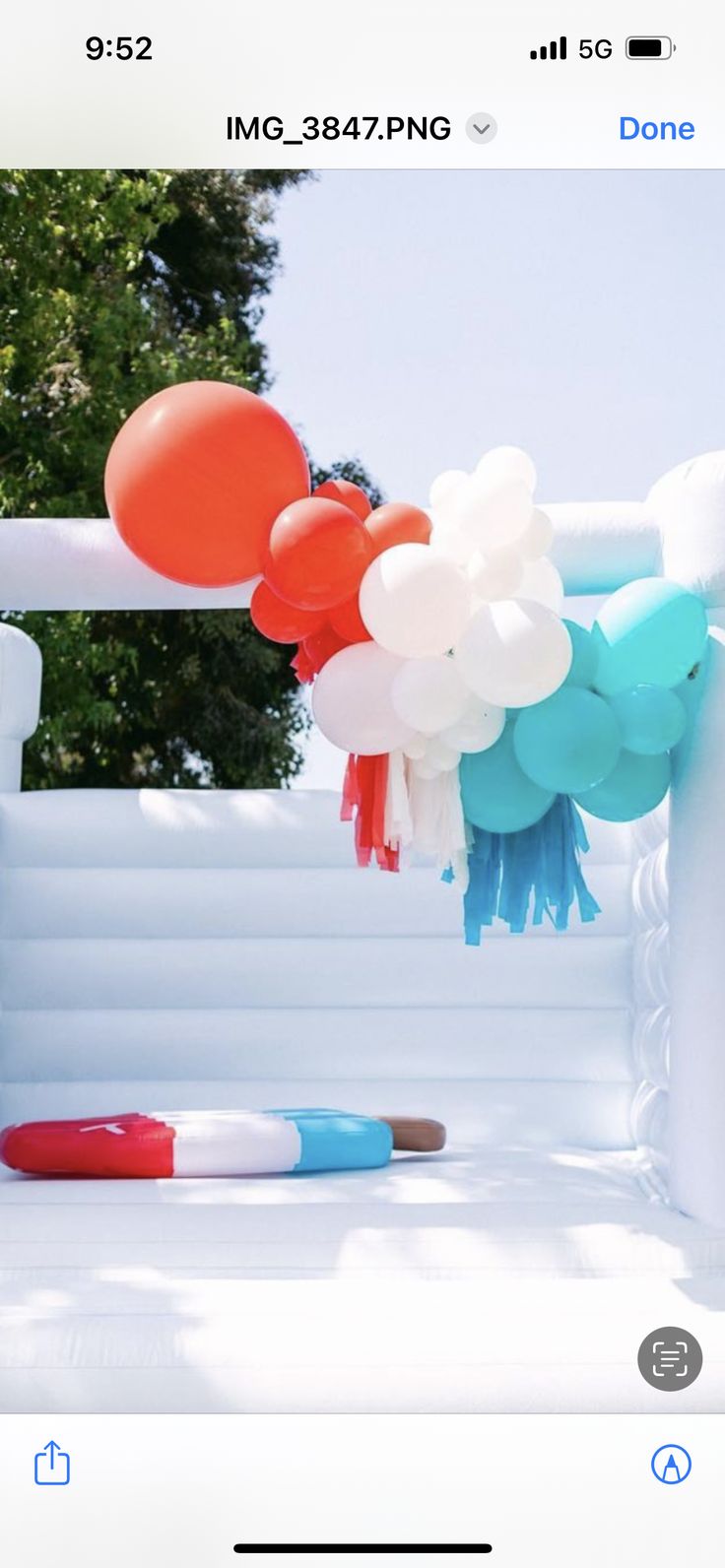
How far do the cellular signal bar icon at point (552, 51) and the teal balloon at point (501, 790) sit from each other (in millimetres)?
823

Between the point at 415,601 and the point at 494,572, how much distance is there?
13 centimetres

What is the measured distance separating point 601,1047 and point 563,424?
21.1 ft

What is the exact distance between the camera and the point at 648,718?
1836 mm

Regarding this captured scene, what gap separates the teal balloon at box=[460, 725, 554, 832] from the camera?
6.16 feet

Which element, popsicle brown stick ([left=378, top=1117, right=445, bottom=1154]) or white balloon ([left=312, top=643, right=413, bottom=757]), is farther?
popsicle brown stick ([left=378, top=1117, right=445, bottom=1154])

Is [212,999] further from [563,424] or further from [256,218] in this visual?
[256,218]

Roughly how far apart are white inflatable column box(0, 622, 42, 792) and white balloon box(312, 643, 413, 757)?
3.92 feet

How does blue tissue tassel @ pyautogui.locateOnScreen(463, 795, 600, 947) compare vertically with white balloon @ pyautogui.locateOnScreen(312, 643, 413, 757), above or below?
below
